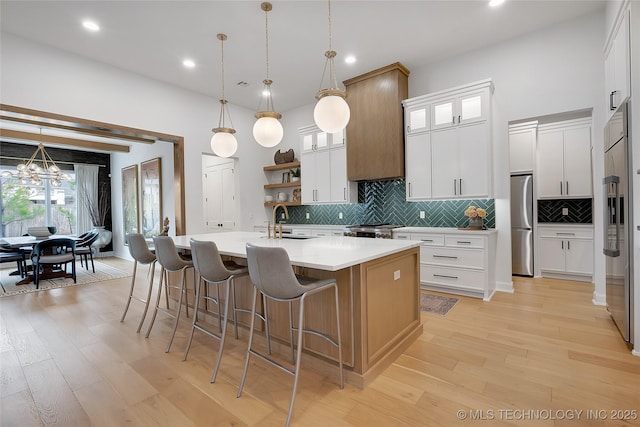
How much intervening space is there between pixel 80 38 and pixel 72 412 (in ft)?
13.0

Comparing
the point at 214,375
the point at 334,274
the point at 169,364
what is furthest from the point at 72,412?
the point at 334,274

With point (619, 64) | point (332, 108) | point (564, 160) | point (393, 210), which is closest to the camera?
point (332, 108)

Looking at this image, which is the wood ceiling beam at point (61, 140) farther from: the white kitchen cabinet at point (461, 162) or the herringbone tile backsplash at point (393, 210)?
the white kitchen cabinet at point (461, 162)

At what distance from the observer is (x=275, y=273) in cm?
171

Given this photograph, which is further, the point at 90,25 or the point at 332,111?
the point at 90,25

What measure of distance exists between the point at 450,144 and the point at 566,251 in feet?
8.50

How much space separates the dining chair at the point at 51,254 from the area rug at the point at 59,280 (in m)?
0.13

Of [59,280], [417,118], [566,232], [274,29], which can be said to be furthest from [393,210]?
[59,280]

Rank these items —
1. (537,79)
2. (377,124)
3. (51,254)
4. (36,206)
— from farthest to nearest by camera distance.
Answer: (36,206), (51,254), (377,124), (537,79)

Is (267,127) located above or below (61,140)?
below

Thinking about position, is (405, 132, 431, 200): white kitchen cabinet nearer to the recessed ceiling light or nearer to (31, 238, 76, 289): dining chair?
the recessed ceiling light

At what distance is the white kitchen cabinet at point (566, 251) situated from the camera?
4395 mm

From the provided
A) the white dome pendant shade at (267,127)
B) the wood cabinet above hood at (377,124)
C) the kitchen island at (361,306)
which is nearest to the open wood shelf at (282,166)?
the wood cabinet above hood at (377,124)

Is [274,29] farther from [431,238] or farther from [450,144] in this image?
[431,238]
